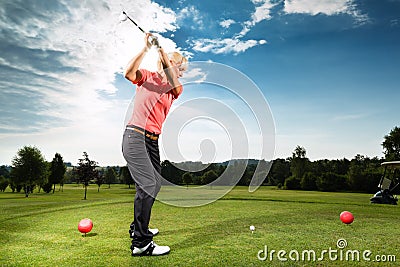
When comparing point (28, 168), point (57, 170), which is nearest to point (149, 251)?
point (28, 168)

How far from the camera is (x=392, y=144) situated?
4438 centimetres

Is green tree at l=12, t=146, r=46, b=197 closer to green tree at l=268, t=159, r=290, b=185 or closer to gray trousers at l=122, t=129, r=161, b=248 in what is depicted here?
green tree at l=268, t=159, r=290, b=185

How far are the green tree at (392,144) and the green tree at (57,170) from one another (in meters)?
42.7

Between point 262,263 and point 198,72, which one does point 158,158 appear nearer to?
point 198,72

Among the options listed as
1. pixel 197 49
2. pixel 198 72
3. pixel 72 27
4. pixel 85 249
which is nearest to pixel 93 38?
pixel 72 27

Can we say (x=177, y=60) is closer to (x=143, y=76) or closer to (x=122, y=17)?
(x=143, y=76)

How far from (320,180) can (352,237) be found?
3195cm

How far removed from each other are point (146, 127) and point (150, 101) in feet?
1.17

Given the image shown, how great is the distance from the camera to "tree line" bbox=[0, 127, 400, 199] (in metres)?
5.61

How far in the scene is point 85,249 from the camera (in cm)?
435

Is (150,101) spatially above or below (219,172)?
above

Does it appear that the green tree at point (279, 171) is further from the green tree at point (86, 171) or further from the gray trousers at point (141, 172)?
the gray trousers at point (141, 172)

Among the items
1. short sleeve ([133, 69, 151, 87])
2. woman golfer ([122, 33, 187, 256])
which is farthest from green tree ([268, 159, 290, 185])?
short sleeve ([133, 69, 151, 87])

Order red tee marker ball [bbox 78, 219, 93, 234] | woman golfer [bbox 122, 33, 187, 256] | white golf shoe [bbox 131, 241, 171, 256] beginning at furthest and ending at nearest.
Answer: red tee marker ball [bbox 78, 219, 93, 234] → woman golfer [bbox 122, 33, 187, 256] → white golf shoe [bbox 131, 241, 171, 256]
